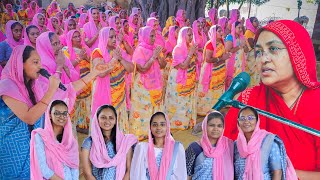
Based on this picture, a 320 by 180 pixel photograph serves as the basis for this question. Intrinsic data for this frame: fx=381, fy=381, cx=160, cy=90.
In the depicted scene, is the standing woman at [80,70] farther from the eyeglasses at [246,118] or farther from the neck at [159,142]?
the eyeglasses at [246,118]

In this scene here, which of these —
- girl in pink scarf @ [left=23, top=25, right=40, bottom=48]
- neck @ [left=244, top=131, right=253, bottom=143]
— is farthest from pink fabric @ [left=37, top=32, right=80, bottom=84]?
neck @ [left=244, top=131, right=253, bottom=143]

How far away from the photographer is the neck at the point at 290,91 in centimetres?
146

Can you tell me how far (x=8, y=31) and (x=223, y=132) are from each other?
3222 millimetres

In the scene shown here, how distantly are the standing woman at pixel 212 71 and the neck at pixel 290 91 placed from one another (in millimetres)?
3449

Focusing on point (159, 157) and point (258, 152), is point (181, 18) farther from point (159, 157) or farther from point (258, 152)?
point (258, 152)

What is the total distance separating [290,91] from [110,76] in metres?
2.54

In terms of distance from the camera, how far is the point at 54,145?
2.08 m

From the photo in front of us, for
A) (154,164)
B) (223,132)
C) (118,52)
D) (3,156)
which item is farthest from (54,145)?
(118,52)

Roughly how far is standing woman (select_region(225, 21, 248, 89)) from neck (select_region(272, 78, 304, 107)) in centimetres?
386

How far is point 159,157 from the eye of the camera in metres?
2.12

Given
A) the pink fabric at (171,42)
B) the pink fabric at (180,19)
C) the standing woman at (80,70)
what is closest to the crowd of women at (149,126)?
the standing woman at (80,70)

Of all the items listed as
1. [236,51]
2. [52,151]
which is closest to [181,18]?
[236,51]

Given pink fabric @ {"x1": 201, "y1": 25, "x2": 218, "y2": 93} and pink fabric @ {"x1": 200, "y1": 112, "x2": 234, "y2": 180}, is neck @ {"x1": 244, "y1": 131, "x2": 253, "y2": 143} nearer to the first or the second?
pink fabric @ {"x1": 200, "y1": 112, "x2": 234, "y2": 180}

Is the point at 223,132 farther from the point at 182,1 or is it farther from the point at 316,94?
the point at 182,1
